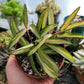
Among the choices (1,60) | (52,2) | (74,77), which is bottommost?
(74,77)

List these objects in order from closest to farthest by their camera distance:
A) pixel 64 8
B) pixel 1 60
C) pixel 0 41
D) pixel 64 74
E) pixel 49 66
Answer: pixel 49 66 < pixel 1 60 < pixel 64 74 < pixel 0 41 < pixel 64 8

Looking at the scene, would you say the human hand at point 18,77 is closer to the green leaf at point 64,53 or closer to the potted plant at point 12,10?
the green leaf at point 64,53

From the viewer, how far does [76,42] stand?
0.87m

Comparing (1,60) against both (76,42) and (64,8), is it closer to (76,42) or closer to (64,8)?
(76,42)

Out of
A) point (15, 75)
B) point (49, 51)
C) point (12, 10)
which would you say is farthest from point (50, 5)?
point (15, 75)

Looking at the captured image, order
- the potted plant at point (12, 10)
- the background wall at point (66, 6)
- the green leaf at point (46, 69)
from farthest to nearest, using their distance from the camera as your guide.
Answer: the background wall at point (66, 6) → the potted plant at point (12, 10) → the green leaf at point (46, 69)

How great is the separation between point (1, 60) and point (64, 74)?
0.62 metres

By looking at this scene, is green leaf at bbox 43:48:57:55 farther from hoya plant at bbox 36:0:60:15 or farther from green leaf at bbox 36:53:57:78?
hoya plant at bbox 36:0:60:15

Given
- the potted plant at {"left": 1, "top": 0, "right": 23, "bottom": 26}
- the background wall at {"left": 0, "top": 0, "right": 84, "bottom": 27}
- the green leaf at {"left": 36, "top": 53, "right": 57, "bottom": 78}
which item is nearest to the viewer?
the green leaf at {"left": 36, "top": 53, "right": 57, "bottom": 78}

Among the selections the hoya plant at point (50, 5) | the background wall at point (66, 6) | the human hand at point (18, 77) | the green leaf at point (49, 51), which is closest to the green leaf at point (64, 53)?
the green leaf at point (49, 51)

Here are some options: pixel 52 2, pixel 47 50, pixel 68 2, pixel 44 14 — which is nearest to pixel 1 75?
pixel 47 50

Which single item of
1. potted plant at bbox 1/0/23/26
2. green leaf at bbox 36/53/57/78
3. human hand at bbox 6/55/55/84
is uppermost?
potted plant at bbox 1/0/23/26

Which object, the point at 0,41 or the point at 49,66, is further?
the point at 0,41

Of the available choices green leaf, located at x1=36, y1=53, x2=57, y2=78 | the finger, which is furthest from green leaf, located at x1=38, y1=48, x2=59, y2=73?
the finger
